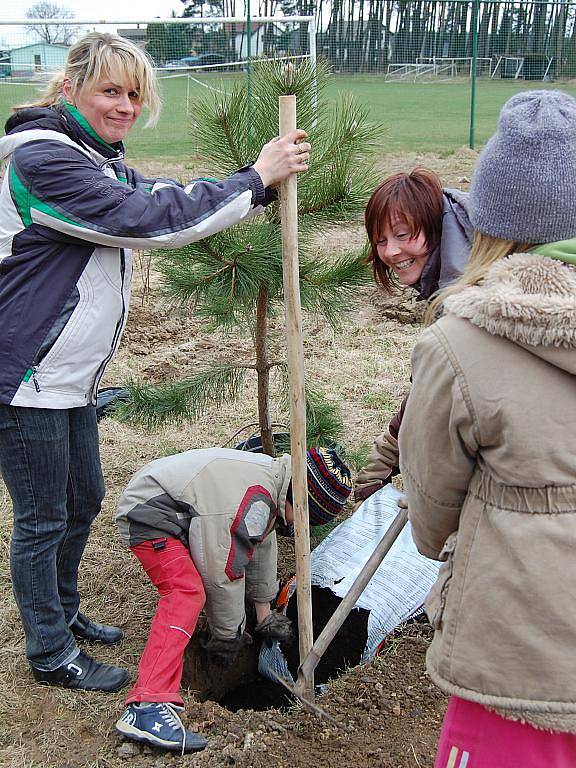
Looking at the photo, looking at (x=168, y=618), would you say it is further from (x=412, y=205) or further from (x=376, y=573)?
(x=412, y=205)

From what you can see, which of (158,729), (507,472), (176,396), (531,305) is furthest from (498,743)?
(176,396)

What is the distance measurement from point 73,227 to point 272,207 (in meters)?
0.84

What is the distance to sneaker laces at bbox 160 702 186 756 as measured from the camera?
7.06 ft

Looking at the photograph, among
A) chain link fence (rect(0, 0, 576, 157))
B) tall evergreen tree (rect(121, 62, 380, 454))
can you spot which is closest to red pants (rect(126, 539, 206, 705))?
tall evergreen tree (rect(121, 62, 380, 454))

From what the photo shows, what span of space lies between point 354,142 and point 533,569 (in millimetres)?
1720

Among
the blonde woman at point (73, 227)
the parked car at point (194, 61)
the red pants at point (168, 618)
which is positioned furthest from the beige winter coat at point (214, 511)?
the parked car at point (194, 61)

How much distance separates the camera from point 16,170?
1930mm

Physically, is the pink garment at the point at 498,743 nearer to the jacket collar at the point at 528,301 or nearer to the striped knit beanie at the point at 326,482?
the jacket collar at the point at 528,301

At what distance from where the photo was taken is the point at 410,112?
1988 centimetres

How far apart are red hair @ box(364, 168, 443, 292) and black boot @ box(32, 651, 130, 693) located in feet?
4.92

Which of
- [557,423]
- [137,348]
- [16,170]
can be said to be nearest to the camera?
[557,423]

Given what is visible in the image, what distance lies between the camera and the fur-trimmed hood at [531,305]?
3.60 ft

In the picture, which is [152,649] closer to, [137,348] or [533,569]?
[533,569]

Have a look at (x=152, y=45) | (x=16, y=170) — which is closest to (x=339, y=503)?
(x=16, y=170)
